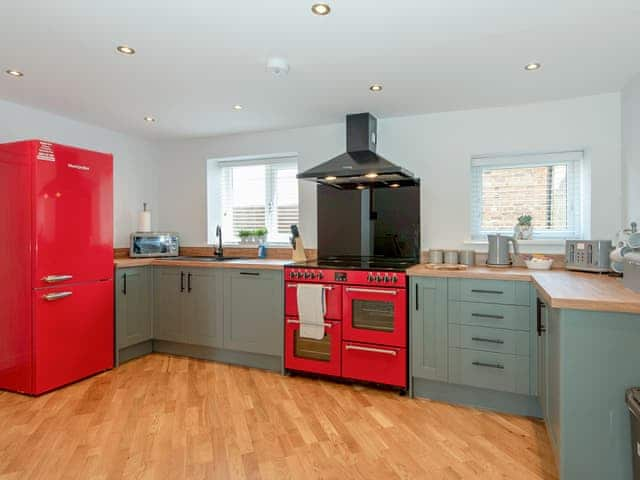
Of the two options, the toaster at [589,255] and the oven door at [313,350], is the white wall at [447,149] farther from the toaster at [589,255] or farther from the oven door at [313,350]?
the oven door at [313,350]

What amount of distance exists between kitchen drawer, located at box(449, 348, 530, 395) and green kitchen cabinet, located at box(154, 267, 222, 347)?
2.00 m

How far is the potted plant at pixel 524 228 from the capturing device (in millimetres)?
3174

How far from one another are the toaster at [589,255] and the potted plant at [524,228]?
0.42 m

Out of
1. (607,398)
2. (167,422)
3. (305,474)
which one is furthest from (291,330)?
(607,398)

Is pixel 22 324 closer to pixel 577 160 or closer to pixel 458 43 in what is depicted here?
pixel 458 43

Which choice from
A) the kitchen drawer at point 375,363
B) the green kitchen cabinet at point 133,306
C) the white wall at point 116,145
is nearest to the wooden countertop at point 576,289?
the kitchen drawer at point 375,363

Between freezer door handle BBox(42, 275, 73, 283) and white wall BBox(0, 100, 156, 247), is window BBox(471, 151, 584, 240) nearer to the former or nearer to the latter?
freezer door handle BBox(42, 275, 73, 283)

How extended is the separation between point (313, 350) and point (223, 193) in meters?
2.19

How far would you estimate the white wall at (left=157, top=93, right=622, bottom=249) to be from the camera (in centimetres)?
296

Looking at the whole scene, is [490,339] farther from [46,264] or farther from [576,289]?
[46,264]

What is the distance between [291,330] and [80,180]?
2001mm

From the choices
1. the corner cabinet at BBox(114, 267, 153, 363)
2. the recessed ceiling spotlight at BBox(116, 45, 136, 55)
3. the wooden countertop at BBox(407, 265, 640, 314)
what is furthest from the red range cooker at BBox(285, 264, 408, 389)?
the recessed ceiling spotlight at BBox(116, 45, 136, 55)

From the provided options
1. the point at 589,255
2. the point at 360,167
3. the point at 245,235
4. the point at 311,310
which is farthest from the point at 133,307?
the point at 589,255

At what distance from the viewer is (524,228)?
3184mm
